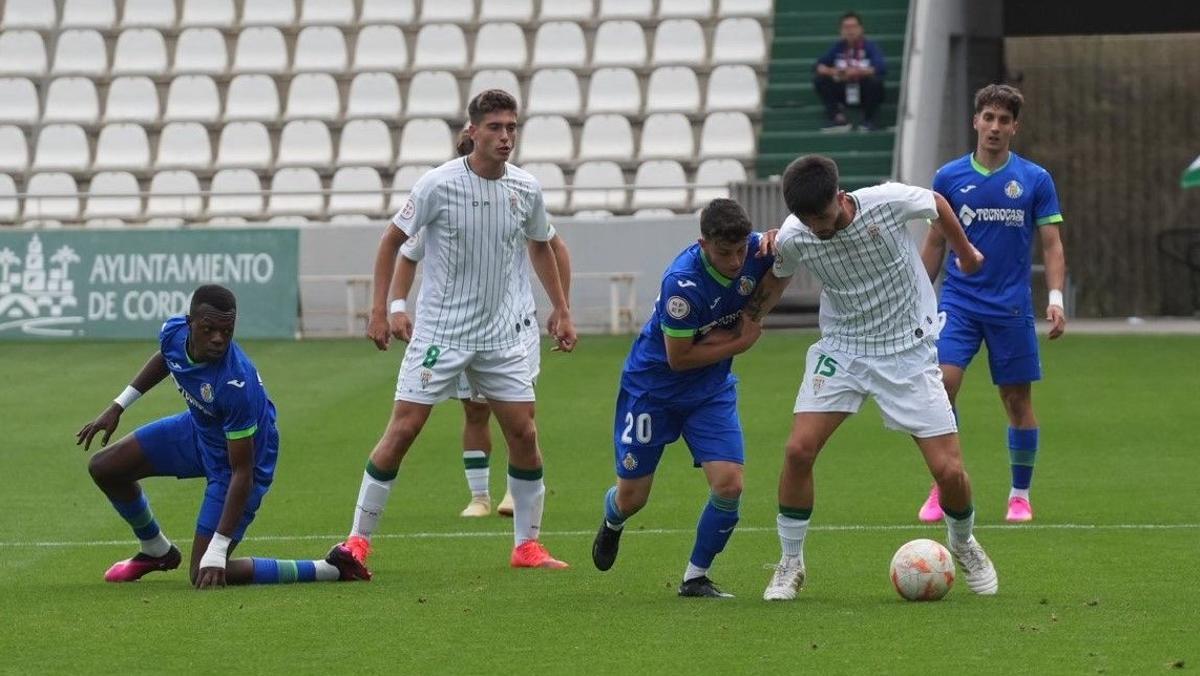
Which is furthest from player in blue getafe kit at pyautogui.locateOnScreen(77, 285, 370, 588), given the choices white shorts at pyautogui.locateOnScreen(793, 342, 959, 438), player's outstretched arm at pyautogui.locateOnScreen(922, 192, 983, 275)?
player's outstretched arm at pyautogui.locateOnScreen(922, 192, 983, 275)

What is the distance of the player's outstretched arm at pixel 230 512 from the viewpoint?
8.00 m

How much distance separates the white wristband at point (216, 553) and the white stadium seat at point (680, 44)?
682 inches

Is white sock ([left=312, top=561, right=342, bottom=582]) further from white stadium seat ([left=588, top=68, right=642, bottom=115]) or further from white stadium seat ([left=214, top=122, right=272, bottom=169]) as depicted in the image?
white stadium seat ([left=588, top=68, right=642, bottom=115])

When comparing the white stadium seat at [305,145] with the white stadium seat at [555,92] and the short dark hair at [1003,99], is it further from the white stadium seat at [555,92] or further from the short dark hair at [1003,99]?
the short dark hair at [1003,99]

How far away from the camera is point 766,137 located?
2345 centimetres

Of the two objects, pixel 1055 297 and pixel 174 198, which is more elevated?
pixel 174 198

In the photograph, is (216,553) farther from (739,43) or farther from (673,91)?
(739,43)

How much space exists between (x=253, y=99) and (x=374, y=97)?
5.00 feet

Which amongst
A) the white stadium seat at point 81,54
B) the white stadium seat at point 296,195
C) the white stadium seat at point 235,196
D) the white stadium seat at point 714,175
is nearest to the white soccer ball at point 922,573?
the white stadium seat at point 714,175

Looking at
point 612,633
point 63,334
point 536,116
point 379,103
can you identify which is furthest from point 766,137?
point 612,633

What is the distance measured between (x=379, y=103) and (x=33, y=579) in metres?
16.7

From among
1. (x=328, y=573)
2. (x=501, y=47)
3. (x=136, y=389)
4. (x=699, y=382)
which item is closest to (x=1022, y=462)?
(x=699, y=382)

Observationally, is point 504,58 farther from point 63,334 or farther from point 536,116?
point 63,334

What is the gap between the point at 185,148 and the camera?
24375 millimetres
